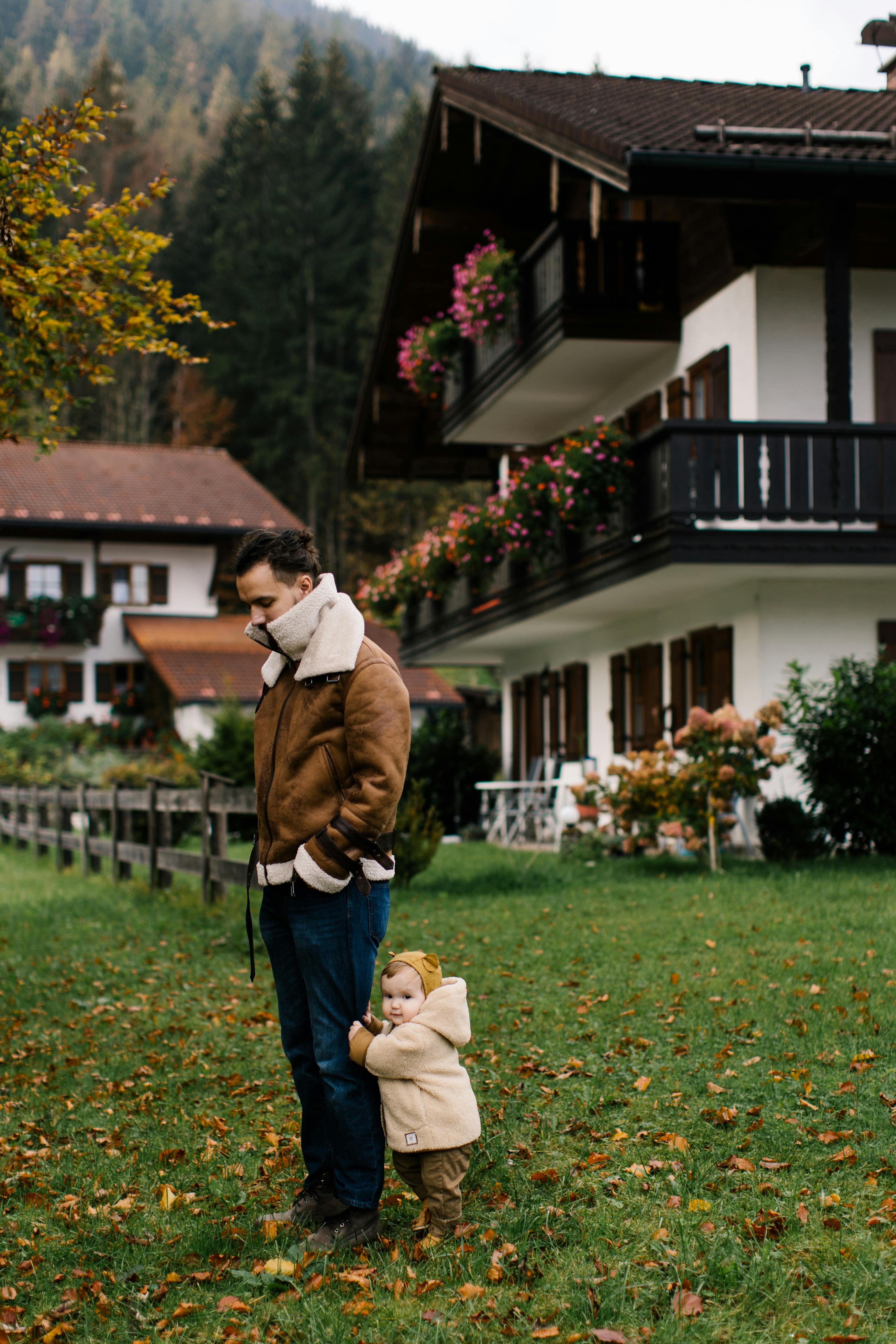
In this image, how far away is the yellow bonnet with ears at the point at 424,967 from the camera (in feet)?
14.6

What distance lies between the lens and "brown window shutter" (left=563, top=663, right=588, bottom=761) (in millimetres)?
22578

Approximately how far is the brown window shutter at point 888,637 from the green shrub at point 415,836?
573cm

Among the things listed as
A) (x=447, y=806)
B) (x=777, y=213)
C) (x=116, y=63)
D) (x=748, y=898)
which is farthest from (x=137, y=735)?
(x=116, y=63)

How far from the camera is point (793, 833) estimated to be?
1411cm

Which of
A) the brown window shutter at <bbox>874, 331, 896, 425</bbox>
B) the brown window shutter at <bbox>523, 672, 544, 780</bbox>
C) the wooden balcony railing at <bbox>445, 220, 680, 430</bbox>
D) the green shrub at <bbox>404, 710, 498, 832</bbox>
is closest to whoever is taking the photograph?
the brown window shutter at <bbox>874, 331, 896, 425</bbox>

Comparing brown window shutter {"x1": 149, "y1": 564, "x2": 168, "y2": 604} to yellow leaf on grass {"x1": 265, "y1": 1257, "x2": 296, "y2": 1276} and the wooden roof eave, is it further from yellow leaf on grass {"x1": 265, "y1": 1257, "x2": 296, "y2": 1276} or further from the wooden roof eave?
yellow leaf on grass {"x1": 265, "y1": 1257, "x2": 296, "y2": 1276}

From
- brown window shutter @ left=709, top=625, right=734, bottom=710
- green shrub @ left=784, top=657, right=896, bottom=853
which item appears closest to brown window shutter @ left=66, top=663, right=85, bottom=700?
brown window shutter @ left=709, top=625, right=734, bottom=710

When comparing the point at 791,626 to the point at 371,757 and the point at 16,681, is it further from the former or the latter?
the point at 16,681

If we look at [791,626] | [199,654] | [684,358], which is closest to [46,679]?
[199,654]

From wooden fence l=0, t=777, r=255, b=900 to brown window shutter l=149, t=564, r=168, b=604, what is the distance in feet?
56.6

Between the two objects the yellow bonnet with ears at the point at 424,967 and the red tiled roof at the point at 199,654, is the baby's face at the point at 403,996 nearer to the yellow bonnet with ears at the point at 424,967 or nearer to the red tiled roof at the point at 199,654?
the yellow bonnet with ears at the point at 424,967

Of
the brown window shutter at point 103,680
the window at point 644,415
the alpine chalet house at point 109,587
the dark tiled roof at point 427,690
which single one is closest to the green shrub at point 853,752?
the window at point 644,415

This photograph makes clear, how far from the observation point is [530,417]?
23.4 metres

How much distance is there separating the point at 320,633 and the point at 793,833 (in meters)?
10.6
